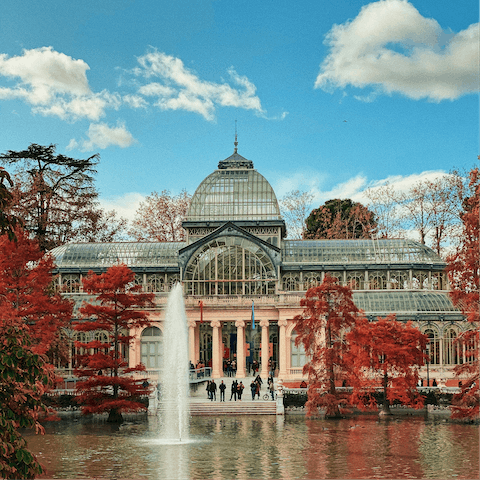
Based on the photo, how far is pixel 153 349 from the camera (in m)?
62.7

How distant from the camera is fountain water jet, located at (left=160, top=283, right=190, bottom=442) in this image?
123 feet

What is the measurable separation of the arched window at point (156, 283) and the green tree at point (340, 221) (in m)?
26.6

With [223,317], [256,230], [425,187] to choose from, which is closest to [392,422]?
[223,317]

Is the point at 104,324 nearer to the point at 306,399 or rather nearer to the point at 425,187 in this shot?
the point at 306,399

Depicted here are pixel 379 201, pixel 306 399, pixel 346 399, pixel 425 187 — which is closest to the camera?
pixel 346 399

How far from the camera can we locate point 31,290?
4344 centimetres

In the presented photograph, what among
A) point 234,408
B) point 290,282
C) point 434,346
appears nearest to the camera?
point 234,408

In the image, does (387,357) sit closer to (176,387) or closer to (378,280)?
(176,387)

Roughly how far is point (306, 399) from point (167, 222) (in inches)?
1773

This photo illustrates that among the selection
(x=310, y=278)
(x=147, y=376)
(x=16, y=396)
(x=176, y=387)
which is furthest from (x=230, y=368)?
(x=16, y=396)

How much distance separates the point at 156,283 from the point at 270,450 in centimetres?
3798

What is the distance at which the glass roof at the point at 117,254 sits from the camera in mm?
68250

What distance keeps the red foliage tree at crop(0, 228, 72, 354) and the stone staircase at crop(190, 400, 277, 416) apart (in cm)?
1046

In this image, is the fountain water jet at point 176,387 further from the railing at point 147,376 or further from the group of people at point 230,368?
the group of people at point 230,368
